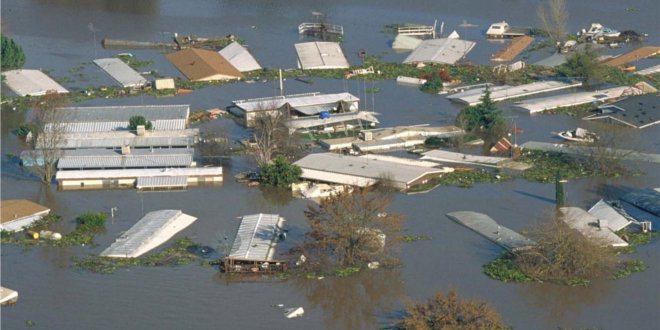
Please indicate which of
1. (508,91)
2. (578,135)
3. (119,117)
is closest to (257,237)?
(119,117)

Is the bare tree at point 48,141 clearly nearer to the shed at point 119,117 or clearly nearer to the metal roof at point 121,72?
the shed at point 119,117

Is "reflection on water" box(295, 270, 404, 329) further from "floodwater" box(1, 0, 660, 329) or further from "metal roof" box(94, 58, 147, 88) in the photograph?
"metal roof" box(94, 58, 147, 88)

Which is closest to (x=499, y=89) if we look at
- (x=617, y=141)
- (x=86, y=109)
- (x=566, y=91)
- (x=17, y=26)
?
(x=566, y=91)

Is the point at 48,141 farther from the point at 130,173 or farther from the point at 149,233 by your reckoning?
the point at 149,233

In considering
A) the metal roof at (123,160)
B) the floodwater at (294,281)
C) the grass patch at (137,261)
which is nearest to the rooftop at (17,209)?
the floodwater at (294,281)

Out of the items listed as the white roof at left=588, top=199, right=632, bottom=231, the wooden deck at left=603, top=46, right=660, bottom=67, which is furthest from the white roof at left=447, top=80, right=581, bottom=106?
the white roof at left=588, top=199, right=632, bottom=231
